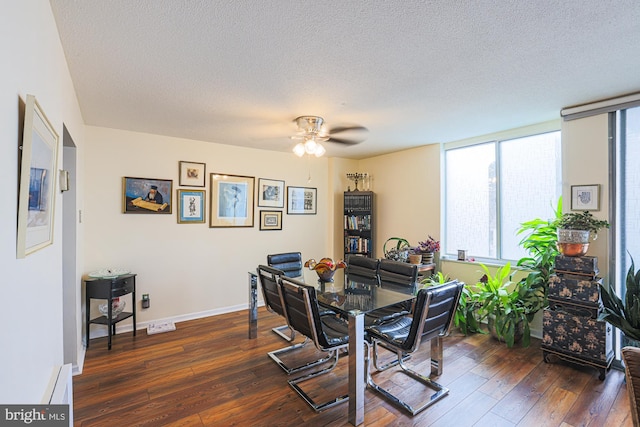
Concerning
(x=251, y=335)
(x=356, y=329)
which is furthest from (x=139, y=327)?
(x=356, y=329)

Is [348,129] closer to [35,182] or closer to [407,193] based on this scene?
[407,193]

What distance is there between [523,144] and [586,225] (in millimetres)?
1373

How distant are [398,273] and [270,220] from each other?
7.72ft

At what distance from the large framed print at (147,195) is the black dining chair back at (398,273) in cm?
286

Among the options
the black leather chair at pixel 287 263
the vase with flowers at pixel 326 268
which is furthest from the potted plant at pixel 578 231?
the black leather chair at pixel 287 263

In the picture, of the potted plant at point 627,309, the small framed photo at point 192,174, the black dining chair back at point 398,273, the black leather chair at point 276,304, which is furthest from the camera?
the small framed photo at point 192,174

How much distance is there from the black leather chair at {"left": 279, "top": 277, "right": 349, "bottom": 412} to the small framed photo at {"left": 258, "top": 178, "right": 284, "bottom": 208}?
248 centimetres

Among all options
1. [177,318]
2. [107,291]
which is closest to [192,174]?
[107,291]

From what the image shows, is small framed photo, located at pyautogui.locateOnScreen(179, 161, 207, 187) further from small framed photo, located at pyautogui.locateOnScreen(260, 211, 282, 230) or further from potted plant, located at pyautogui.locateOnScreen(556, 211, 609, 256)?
potted plant, located at pyautogui.locateOnScreen(556, 211, 609, 256)

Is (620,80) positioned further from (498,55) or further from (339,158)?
(339,158)

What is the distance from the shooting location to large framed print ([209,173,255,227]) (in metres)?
4.28

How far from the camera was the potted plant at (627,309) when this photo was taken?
2.38m

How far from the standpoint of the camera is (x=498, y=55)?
1.95 metres

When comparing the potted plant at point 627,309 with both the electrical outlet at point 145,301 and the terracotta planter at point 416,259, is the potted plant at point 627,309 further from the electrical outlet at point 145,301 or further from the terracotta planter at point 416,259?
the electrical outlet at point 145,301
